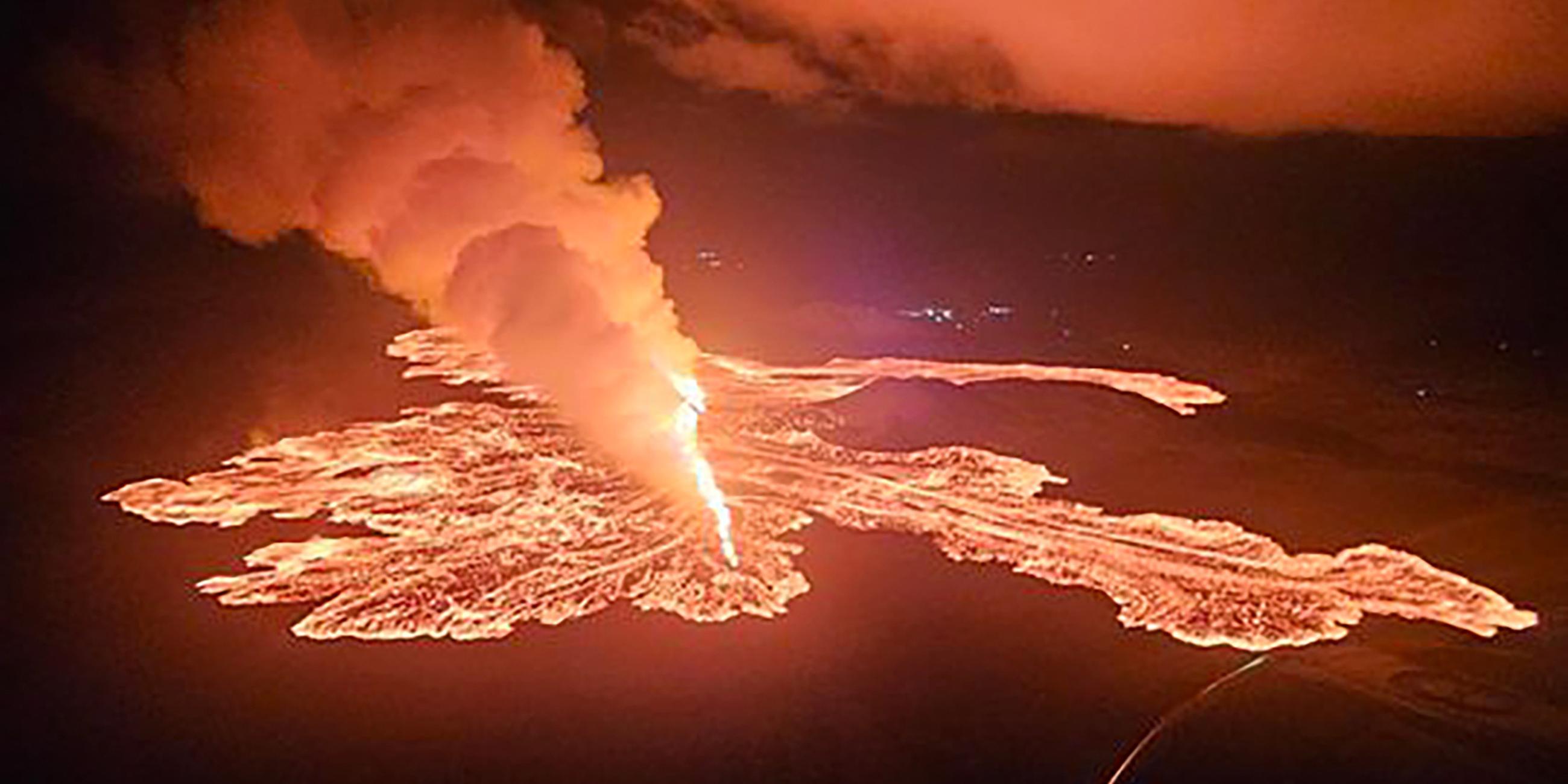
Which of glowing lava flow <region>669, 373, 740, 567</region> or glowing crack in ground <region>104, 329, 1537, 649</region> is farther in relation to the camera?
glowing lava flow <region>669, 373, 740, 567</region>

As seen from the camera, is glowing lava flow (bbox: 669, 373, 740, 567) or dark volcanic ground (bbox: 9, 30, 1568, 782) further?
glowing lava flow (bbox: 669, 373, 740, 567)

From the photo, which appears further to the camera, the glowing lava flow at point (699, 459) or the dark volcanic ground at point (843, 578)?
the glowing lava flow at point (699, 459)

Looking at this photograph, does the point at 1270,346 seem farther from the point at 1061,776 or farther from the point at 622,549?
the point at 1061,776

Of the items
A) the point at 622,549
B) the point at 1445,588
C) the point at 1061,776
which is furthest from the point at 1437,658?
the point at 622,549

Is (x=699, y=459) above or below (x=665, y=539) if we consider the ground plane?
above
